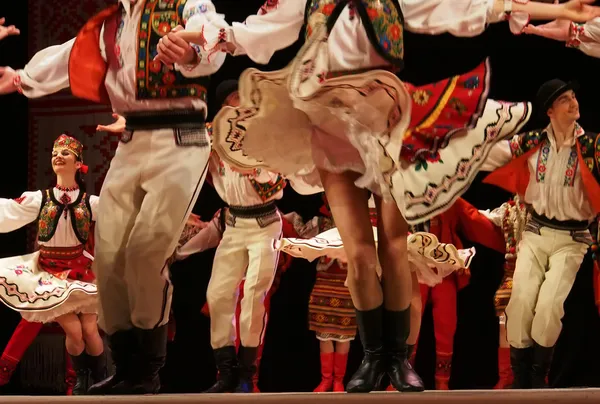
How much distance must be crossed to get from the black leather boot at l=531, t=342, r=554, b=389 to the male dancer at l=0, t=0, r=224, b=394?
207 cm

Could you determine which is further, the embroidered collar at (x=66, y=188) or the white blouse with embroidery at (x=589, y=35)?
the embroidered collar at (x=66, y=188)

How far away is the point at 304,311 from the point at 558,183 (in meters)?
1.94

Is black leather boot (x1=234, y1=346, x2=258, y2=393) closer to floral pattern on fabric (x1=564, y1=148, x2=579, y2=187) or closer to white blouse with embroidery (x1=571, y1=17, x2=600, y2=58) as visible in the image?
floral pattern on fabric (x1=564, y1=148, x2=579, y2=187)

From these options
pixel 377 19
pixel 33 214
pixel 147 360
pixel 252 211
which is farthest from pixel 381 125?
pixel 33 214

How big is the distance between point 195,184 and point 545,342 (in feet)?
6.97

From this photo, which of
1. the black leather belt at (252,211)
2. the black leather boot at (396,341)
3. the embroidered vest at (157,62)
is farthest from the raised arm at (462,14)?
the black leather belt at (252,211)

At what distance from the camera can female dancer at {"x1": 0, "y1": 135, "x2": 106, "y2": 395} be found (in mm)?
4945

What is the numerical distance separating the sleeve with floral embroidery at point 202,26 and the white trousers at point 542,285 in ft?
6.88

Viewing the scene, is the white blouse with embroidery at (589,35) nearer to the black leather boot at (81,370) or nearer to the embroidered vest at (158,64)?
the embroidered vest at (158,64)

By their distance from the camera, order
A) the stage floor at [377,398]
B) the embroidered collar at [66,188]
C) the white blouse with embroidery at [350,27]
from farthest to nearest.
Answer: the embroidered collar at [66,188], the white blouse with embroidery at [350,27], the stage floor at [377,398]

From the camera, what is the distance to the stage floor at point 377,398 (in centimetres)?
295

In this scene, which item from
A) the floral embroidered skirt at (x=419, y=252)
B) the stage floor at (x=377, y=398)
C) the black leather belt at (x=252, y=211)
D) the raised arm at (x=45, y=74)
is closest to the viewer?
the stage floor at (x=377, y=398)

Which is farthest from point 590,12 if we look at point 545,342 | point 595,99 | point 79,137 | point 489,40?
point 79,137

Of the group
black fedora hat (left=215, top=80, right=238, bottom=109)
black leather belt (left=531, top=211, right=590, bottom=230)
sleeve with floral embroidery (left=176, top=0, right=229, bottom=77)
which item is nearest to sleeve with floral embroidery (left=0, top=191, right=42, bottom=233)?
black fedora hat (left=215, top=80, right=238, bottom=109)
